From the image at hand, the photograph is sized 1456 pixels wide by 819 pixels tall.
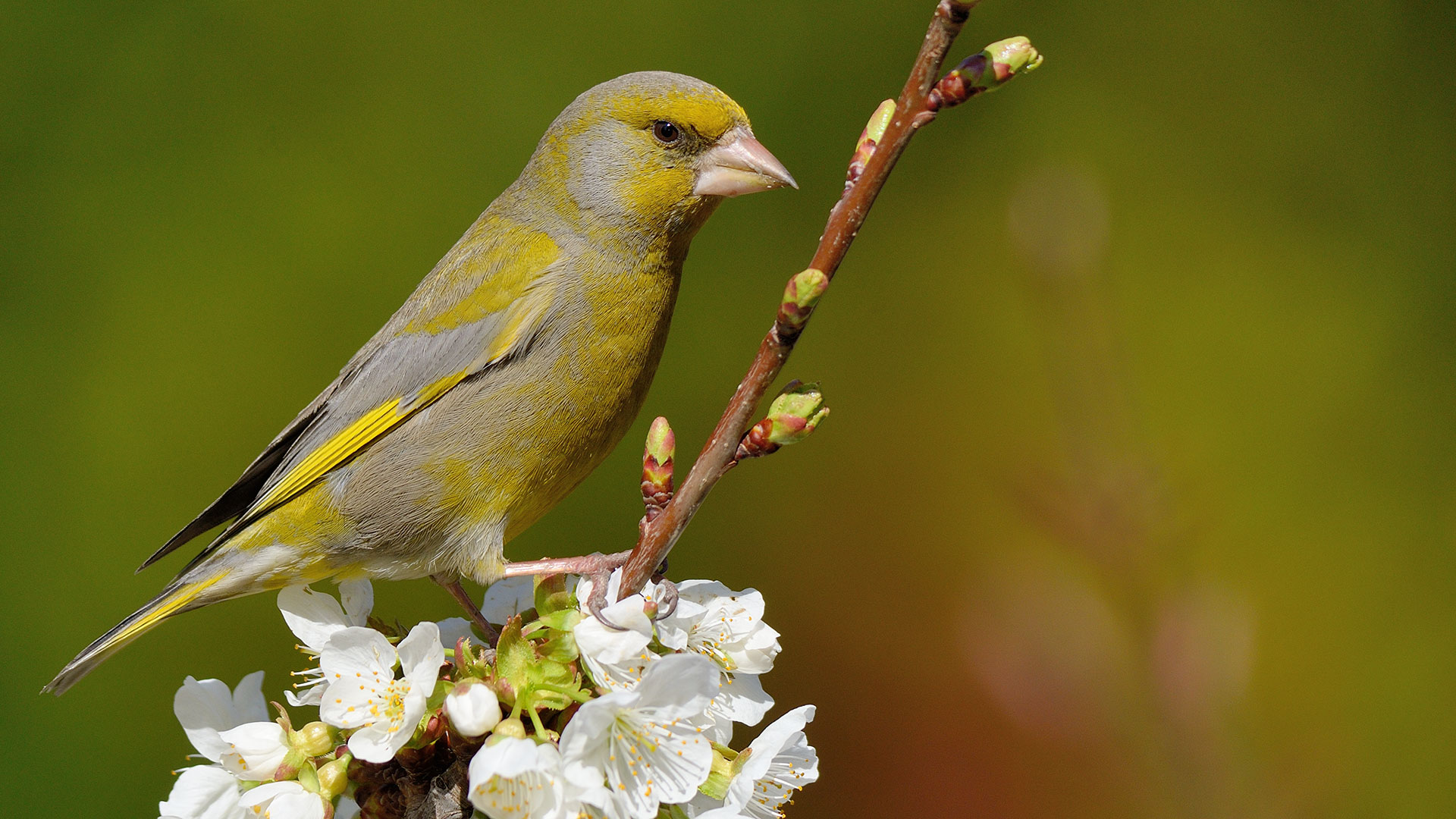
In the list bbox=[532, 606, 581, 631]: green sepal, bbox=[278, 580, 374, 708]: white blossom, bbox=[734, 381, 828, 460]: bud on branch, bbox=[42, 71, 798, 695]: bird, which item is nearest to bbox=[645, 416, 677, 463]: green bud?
bbox=[734, 381, 828, 460]: bud on branch

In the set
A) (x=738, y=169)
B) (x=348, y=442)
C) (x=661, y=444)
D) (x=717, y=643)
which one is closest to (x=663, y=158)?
(x=738, y=169)

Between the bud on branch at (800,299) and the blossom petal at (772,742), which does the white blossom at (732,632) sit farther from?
the bud on branch at (800,299)

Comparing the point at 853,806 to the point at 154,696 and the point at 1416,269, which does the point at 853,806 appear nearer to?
the point at 154,696

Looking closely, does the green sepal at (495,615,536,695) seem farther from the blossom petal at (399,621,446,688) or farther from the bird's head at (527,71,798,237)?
the bird's head at (527,71,798,237)

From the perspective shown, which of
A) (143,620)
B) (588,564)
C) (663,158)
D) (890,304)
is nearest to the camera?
(588,564)

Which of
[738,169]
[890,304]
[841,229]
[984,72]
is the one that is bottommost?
[890,304]

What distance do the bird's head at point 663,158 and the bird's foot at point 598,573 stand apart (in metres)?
0.89

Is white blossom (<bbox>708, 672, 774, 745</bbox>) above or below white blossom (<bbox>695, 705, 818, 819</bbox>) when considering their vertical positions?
above

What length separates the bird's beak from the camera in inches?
101

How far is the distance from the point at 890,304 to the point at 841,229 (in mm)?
3241

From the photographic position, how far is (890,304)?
4.63m

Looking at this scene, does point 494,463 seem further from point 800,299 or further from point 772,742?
point 800,299

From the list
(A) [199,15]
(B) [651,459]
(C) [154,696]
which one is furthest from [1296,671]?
(A) [199,15]

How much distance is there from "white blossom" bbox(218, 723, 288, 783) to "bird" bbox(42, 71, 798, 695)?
785 mm
